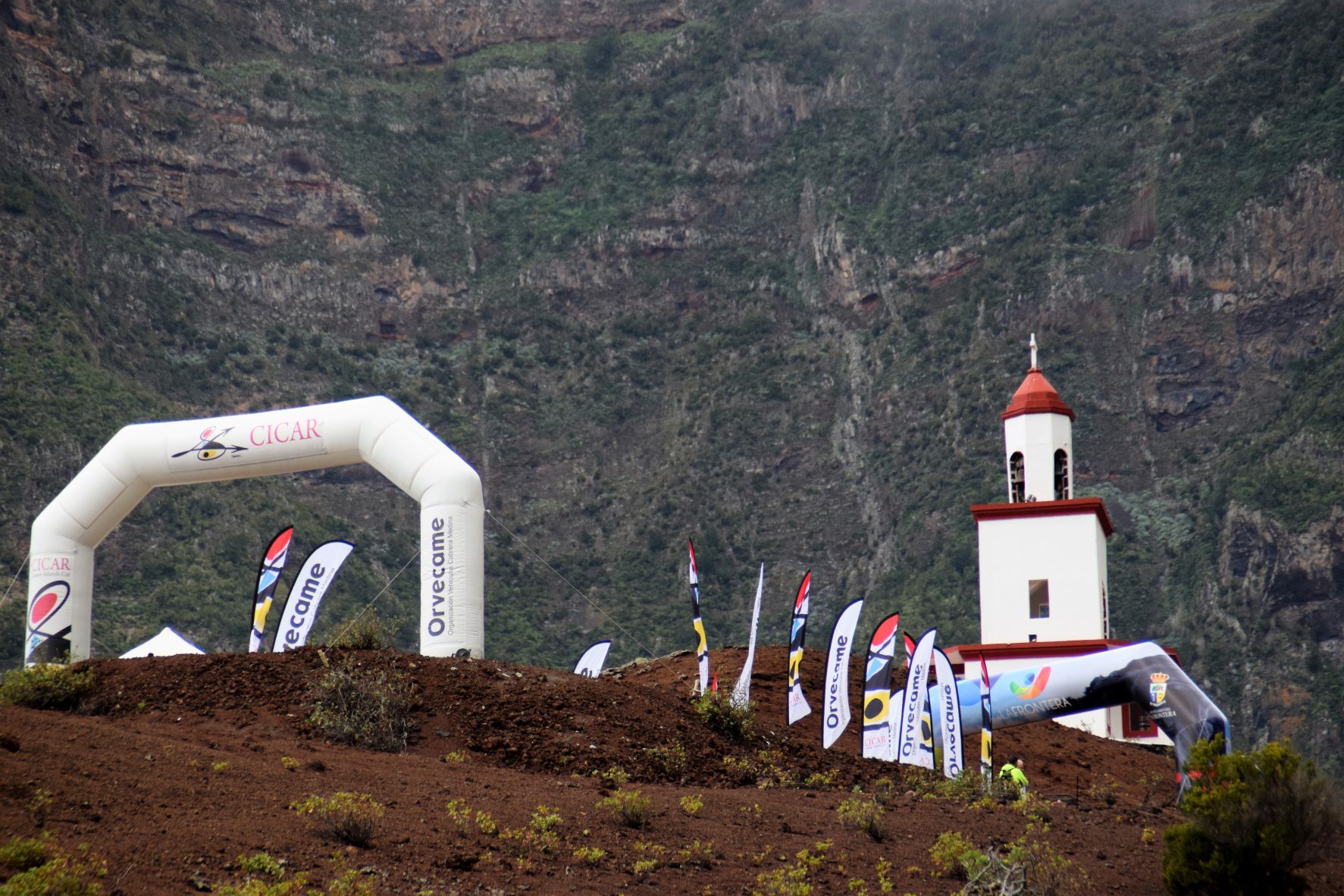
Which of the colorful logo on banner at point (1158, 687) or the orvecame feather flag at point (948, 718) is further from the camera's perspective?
the colorful logo on banner at point (1158, 687)

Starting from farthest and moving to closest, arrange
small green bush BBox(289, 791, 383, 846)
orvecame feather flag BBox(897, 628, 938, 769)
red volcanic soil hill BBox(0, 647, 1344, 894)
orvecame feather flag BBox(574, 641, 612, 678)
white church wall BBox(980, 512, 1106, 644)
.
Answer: white church wall BBox(980, 512, 1106, 644) → orvecame feather flag BBox(574, 641, 612, 678) → orvecame feather flag BBox(897, 628, 938, 769) → small green bush BBox(289, 791, 383, 846) → red volcanic soil hill BBox(0, 647, 1344, 894)

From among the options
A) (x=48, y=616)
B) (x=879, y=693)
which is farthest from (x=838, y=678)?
(x=48, y=616)

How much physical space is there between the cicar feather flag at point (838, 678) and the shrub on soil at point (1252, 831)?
7.11 metres

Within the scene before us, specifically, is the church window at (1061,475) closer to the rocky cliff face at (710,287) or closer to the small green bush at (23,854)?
the small green bush at (23,854)

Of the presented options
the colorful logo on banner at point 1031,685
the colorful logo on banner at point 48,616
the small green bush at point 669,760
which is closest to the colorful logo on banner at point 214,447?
the colorful logo on banner at point 48,616

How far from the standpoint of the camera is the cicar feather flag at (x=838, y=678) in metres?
21.5

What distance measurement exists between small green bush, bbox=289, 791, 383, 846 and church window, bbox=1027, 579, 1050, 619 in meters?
21.7

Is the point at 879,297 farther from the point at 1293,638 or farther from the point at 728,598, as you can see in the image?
the point at 1293,638

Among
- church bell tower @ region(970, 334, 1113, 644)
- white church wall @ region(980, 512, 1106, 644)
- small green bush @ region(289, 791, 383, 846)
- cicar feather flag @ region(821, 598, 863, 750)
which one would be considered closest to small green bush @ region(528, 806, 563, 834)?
small green bush @ region(289, 791, 383, 846)

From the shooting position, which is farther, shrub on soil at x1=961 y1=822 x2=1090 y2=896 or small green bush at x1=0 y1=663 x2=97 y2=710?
small green bush at x1=0 y1=663 x2=97 y2=710

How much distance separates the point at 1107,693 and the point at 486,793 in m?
12.9

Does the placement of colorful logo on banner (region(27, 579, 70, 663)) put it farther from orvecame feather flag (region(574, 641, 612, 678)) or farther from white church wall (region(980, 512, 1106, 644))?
white church wall (region(980, 512, 1106, 644))

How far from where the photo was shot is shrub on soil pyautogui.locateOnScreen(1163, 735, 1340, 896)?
552 inches

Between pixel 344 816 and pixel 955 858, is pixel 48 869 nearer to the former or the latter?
pixel 344 816
